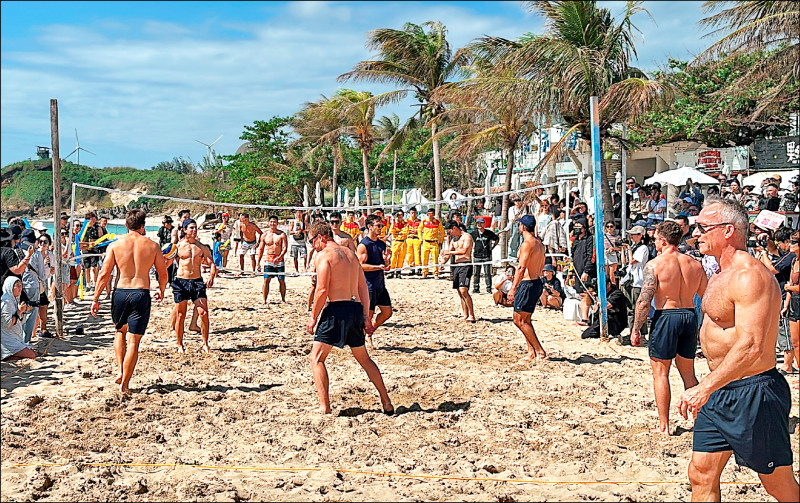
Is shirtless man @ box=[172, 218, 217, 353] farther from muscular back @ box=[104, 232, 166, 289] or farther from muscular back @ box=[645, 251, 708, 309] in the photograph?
muscular back @ box=[645, 251, 708, 309]

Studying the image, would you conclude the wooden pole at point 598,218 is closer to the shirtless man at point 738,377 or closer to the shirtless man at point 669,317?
the shirtless man at point 669,317

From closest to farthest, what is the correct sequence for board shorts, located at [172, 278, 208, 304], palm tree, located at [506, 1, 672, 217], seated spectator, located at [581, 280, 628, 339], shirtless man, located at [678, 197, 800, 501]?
shirtless man, located at [678, 197, 800, 501] → board shorts, located at [172, 278, 208, 304] → seated spectator, located at [581, 280, 628, 339] → palm tree, located at [506, 1, 672, 217]

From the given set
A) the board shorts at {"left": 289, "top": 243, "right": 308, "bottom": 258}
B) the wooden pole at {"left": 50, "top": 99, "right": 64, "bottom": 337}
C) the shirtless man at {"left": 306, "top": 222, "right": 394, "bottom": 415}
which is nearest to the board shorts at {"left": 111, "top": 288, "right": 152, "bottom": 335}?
the shirtless man at {"left": 306, "top": 222, "right": 394, "bottom": 415}

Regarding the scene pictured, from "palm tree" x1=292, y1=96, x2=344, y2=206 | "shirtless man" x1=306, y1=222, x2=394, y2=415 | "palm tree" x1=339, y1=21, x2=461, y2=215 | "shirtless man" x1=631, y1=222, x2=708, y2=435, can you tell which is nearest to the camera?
"shirtless man" x1=631, y1=222, x2=708, y2=435

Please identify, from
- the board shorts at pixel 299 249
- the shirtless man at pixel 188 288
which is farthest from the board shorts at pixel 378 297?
the board shorts at pixel 299 249

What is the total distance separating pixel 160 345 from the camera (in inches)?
328

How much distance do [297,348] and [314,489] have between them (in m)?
4.18

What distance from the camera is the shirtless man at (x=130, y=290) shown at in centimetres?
604

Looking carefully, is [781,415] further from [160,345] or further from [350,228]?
[350,228]

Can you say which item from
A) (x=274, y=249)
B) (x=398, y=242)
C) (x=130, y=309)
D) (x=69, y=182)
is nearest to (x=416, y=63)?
(x=398, y=242)

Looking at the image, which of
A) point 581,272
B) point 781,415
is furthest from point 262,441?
point 581,272

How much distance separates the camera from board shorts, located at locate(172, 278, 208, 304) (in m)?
7.80

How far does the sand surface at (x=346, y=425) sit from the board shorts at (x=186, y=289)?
0.64 metres

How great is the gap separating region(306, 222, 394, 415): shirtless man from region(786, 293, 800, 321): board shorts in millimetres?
4000
